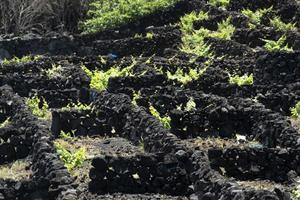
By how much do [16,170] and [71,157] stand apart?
149 centimetres

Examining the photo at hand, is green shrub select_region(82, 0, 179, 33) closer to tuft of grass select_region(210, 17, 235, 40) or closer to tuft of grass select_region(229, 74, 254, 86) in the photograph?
tuft of grass select_region(210, 17, 235, 40)

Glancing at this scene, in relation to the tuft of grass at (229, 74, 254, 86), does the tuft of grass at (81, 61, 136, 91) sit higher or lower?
lower

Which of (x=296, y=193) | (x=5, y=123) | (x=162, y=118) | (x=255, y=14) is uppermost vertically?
(x=296, y=193)

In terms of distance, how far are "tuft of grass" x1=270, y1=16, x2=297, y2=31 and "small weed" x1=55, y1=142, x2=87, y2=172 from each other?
1893 centimetres

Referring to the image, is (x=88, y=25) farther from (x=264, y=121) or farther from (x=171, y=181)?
(x=171, y=181)

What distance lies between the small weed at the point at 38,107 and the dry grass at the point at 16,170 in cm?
550

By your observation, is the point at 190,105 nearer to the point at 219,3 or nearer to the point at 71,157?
the point at 71,157

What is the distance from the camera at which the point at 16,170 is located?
2347 cm

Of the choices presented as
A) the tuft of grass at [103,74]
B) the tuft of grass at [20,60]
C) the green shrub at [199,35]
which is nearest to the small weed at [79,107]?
the tuft of grass at [103,74]

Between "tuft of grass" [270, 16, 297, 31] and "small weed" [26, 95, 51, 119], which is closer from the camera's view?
"small weed" [26, 95, 51, 119]

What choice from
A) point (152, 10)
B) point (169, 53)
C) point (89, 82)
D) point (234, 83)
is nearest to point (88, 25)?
point (152, 10)

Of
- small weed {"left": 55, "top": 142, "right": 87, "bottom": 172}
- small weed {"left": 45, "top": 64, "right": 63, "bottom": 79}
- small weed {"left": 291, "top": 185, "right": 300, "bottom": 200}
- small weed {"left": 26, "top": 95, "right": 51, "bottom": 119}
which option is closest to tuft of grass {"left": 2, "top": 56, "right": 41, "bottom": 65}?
small weed {"left": 45, "top": 64, "right": 63, "bottom": 79}

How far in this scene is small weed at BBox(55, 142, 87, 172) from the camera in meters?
22.9

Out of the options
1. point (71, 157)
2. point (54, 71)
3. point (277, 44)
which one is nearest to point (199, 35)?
point (277, 44)
